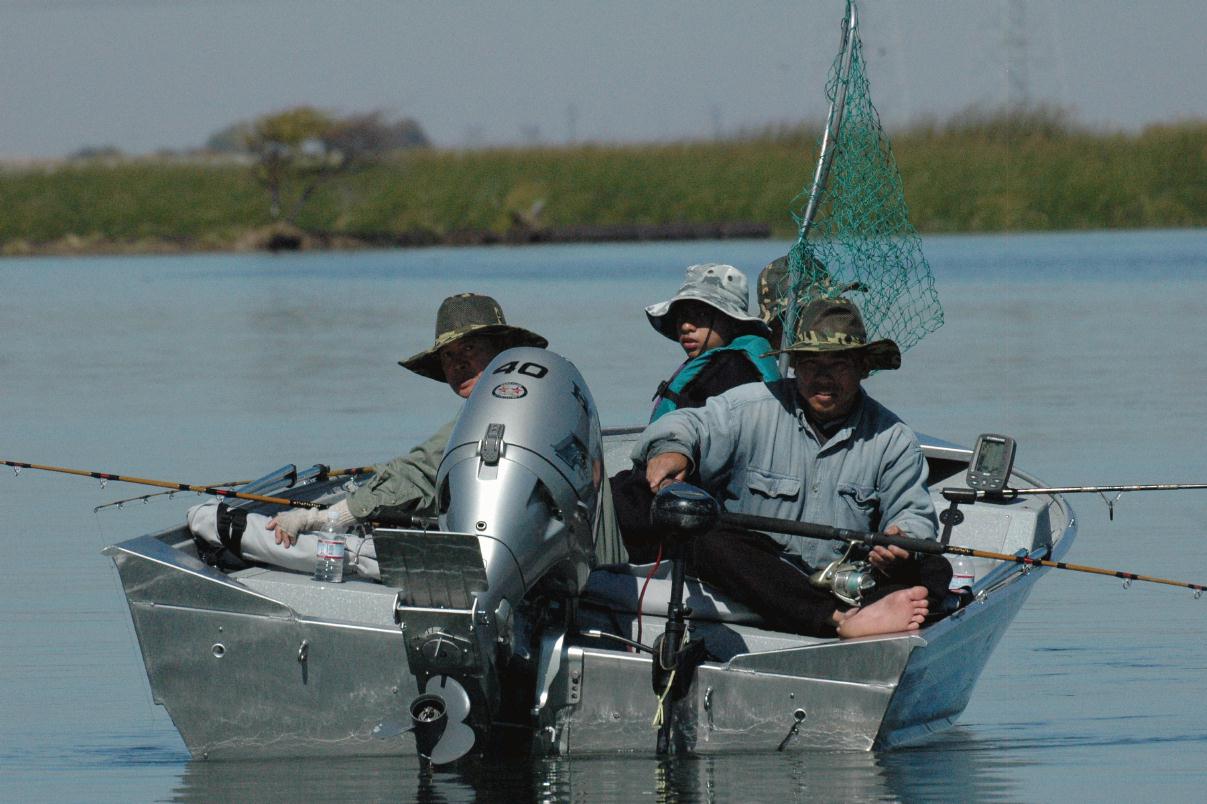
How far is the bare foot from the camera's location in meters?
5.86

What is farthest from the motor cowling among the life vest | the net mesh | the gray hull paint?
the net mesh

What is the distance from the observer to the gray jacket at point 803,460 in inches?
244

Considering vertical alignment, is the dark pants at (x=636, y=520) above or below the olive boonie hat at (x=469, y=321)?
below

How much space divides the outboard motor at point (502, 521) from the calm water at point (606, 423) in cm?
48

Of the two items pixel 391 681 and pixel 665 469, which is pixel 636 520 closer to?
pixel 665 469

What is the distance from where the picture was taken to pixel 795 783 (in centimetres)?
573

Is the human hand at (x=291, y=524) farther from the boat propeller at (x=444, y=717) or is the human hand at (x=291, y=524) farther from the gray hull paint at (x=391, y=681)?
the boat propeller at (x=444, y=717)

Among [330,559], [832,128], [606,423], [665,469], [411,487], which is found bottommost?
[606,423]

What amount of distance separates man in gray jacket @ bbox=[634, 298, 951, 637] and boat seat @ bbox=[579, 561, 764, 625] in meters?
0.04

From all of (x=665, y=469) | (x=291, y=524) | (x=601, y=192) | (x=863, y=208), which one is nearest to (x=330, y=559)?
(x=291, y=524)

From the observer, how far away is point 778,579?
6055mm

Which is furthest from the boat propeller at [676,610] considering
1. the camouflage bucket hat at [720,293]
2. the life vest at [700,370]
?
the camouflage bucket hat at [720,293]

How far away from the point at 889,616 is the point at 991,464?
7.05 ft

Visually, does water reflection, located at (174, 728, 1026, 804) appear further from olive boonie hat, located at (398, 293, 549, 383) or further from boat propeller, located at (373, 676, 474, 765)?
olive boonie hat, located at (398, 293, 549, 383)
